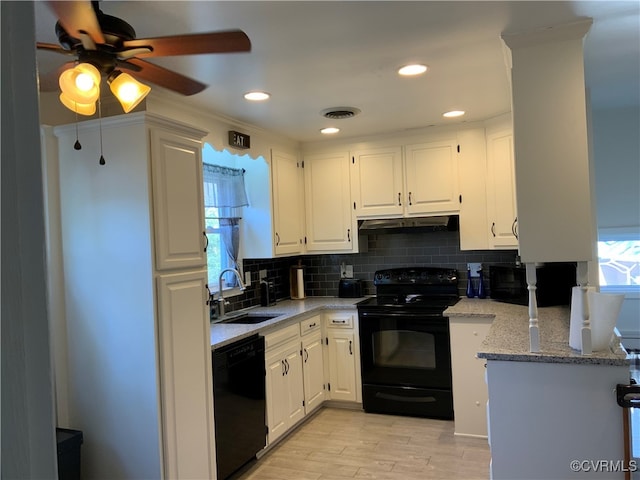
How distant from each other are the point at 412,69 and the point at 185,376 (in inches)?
78.2

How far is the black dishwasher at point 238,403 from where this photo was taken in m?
2.78

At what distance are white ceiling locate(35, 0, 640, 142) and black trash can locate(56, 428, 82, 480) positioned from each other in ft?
5.84

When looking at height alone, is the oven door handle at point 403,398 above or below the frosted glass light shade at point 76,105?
below

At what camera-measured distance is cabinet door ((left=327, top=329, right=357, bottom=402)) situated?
4.14 metres

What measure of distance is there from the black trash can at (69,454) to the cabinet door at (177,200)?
0.89 m

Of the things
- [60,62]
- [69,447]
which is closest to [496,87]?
[60,62]

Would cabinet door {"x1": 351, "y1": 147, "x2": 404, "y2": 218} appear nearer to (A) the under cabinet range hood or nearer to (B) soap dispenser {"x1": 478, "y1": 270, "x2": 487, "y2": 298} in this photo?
(A) the under cabinet range hood

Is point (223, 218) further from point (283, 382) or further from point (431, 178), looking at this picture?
point (431, 178)

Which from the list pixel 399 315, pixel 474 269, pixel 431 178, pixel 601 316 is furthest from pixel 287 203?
pixel 601 316

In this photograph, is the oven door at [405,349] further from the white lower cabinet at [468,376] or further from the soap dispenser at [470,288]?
the soap dispenser at [470,288]

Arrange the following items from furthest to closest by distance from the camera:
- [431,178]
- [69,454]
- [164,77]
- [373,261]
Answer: [373,261]
[431,178]
[69,454]
[164,77]

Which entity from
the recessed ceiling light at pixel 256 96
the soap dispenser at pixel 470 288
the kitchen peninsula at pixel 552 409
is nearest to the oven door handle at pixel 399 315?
the soap dispenser at pixel 470 288

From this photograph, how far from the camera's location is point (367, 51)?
235 cm

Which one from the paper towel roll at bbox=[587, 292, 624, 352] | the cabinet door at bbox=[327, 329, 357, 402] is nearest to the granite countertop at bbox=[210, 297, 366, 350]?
the cabinet door at bbox=[327, 329, 357, 402]
